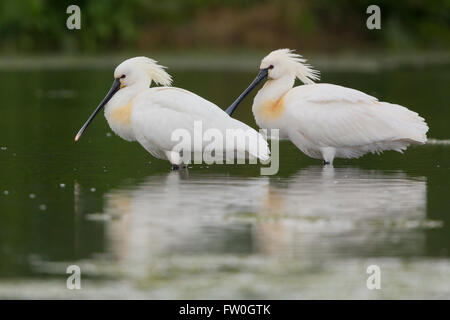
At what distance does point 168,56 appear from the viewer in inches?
1251

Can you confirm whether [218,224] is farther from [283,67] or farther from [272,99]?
[283,67]

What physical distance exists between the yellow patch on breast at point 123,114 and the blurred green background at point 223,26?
2195 centimetres

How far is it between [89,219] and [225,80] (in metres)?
17.1

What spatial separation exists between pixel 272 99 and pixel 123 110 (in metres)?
1.47

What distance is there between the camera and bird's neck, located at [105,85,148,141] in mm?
11578

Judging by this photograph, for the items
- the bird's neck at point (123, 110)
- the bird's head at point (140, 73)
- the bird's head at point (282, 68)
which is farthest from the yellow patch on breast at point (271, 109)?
the bird's neck at point (123, 110)

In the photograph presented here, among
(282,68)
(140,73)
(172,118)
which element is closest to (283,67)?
(282,68)

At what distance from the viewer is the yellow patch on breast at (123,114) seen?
11.6 metres

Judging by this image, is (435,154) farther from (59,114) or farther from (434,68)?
(434,68)

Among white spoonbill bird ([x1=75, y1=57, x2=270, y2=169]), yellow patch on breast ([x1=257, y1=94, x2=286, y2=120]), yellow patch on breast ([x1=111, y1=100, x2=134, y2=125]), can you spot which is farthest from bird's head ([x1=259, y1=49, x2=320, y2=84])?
yellow patch on breast ([x1=111, y1=100, x2=134, y2=125])

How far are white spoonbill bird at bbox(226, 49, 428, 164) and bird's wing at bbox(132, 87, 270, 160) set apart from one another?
0.70 meters

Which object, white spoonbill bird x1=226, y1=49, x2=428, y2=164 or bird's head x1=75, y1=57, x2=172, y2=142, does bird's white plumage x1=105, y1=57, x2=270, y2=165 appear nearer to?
bird's head x1=75, y1=57, x2=172, y2=142

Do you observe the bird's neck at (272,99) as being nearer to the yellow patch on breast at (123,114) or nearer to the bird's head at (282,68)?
the bird's head at (282,68)

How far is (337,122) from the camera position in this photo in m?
11.8
